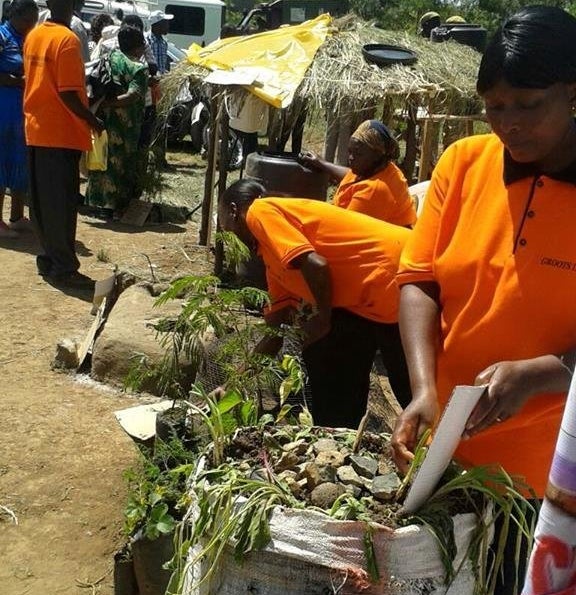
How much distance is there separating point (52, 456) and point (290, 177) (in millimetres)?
3548

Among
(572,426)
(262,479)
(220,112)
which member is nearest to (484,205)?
(262,479)

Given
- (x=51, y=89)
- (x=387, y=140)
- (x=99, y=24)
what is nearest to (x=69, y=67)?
(x=51, y=89)

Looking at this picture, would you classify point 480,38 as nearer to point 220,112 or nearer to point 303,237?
point 220,112

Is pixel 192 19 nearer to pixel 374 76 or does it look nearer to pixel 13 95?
pixel 13 95

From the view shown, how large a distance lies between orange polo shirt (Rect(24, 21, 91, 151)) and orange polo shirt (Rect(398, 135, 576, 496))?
5.20m

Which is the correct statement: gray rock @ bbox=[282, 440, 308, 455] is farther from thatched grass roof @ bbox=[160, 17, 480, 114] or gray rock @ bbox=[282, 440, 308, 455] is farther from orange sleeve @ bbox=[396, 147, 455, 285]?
thatched grass roof @ bbox=[160, 17, 480, 114]

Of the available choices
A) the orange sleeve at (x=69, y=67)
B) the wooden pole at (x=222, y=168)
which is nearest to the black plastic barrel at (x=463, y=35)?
the wooden pole at (x=222, y=168)

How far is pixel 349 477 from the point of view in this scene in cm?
196

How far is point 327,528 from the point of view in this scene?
176 centimetres

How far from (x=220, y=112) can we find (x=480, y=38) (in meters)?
4.10

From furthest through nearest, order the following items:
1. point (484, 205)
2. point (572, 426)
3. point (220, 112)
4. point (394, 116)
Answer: point (394, 116), point (220, 112), point (484, 205), point (572, 426)

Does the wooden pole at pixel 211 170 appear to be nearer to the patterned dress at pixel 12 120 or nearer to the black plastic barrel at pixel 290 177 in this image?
the black plastic barrel at pixel 290 177

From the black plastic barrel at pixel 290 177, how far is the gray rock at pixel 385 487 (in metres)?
5.36

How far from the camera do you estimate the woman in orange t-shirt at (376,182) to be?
5.37 metres
